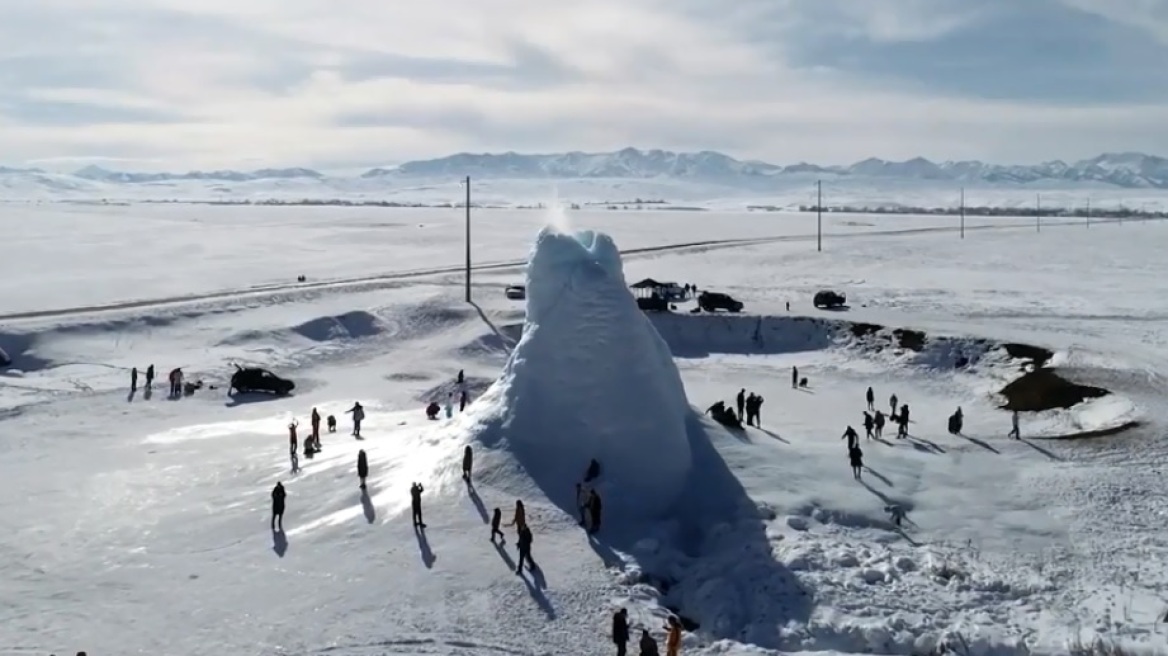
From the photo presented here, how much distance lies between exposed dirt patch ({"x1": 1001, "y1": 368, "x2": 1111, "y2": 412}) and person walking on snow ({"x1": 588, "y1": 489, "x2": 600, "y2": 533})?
19.9 m

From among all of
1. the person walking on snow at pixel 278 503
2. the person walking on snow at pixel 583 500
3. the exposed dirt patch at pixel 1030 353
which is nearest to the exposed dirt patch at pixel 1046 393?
the exposed dirt patch at pixel 1030 353

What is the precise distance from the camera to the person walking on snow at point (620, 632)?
15312mm

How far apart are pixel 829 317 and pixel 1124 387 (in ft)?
56.8

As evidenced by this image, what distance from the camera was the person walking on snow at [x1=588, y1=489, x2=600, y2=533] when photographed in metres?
19.7

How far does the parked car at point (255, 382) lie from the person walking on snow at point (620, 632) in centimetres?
2573

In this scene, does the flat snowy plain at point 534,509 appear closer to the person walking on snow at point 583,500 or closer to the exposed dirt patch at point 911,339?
the person walking on snow at point 583,500

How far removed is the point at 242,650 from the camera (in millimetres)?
15594

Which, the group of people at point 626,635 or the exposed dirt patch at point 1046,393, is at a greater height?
the exposed dirt patch at point 1046,393

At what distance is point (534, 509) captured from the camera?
20.6 metres

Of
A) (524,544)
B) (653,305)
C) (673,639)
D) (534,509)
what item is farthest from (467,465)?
(653,305)

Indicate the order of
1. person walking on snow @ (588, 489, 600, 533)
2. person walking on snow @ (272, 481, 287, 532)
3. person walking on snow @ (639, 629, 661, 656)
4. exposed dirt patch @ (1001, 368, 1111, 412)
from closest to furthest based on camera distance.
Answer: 1. person walking on snow @ (639, 629, 661, 656)
2. person walking on snow @ (588, 489, 600, 533)
3. person walking on snow @ (272, 481, 287, 532)
4. exposed dirt patch @ (1001, 368, 1111, 412)

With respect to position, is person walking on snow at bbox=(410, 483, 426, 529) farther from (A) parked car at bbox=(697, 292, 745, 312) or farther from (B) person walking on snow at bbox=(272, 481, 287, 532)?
(A) parked car at bbox=(697, 292, 745, 312)

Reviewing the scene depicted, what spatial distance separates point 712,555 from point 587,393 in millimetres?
5142

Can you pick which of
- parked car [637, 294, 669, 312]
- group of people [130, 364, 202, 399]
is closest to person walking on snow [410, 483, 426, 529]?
group of people [130, 364, 202, 399]
